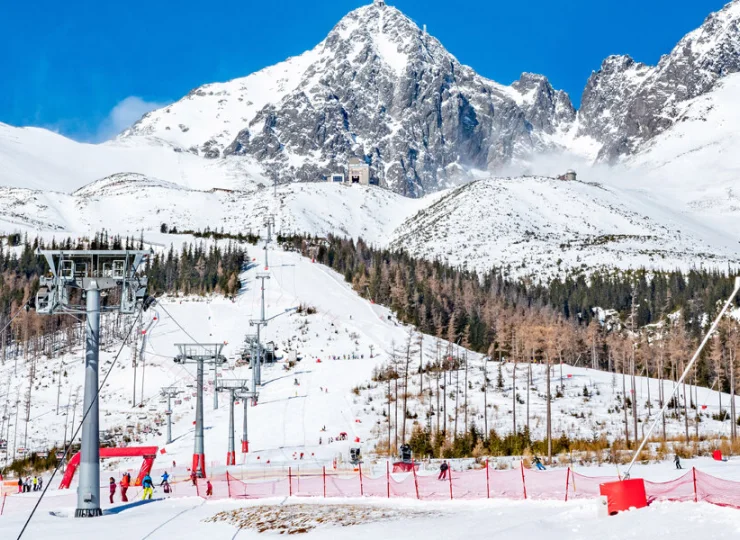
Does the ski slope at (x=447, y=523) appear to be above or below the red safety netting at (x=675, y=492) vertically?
below

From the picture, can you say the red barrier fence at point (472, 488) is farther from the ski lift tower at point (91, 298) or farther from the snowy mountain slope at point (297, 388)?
the snowy mountain slope at point (297, 388)

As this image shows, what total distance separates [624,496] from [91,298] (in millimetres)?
20153

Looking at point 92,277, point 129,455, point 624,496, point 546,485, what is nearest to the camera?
point 624,496

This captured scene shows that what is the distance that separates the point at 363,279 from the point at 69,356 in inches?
2132

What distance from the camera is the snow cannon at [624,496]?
65.9ft

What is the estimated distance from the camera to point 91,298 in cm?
3094

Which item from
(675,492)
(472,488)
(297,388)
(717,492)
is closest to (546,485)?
(472,488)

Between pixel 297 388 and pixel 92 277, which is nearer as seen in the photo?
pixel 92 277

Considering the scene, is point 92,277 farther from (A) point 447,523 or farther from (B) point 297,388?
(B) point 297,388

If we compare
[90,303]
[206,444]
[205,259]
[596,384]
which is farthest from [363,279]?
[90,303]

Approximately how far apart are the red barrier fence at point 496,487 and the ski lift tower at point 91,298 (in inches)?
248

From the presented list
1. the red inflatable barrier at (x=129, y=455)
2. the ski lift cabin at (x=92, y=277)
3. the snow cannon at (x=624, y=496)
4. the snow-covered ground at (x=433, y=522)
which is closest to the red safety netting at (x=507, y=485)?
the snow-covered ground at (x=433, y=522)

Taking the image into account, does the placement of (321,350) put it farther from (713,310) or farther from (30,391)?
(713,310)

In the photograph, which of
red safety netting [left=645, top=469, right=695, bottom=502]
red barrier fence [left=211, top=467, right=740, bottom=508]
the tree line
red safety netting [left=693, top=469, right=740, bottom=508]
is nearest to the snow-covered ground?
red safety netting [left=693, top=469, right=740, bottom=508]
